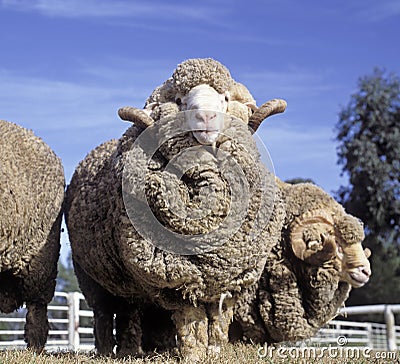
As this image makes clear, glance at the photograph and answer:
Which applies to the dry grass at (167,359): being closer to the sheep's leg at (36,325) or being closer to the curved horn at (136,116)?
the sheep's leg at (36,325)

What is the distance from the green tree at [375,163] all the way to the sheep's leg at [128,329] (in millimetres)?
→ 13653

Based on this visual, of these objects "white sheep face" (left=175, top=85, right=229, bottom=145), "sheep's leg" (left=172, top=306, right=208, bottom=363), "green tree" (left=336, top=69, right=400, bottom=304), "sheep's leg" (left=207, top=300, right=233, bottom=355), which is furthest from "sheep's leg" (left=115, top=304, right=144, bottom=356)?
"green tree" (left=336, top=69, right=400, bottom=304)

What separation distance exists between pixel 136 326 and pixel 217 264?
136cm

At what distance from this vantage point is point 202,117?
432 centimetres

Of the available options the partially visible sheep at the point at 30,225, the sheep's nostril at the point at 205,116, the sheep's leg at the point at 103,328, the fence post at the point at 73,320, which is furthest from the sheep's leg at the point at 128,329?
the fence post at the point at 73,320

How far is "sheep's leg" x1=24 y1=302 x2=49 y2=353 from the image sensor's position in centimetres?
552

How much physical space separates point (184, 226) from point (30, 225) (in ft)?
5.21

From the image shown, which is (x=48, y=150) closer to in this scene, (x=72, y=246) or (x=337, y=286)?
(x=72, y=246)

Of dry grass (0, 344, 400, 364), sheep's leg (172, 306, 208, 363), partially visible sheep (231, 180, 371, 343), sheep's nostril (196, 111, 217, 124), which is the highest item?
sheep's nostril (196, 111, 217, 124)

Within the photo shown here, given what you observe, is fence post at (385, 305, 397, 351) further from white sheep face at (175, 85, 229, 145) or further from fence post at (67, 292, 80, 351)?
white sheep face at (175, 85, 229, 145)

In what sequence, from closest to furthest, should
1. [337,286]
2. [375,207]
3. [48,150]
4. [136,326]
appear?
1. [136,326]
2. [48,150]
3. [337,286]
4. [375,207]

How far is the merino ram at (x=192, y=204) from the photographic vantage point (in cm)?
437

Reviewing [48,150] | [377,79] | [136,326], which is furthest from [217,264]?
[377,79]

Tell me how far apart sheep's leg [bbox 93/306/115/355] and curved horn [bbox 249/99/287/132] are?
6.70 ft
